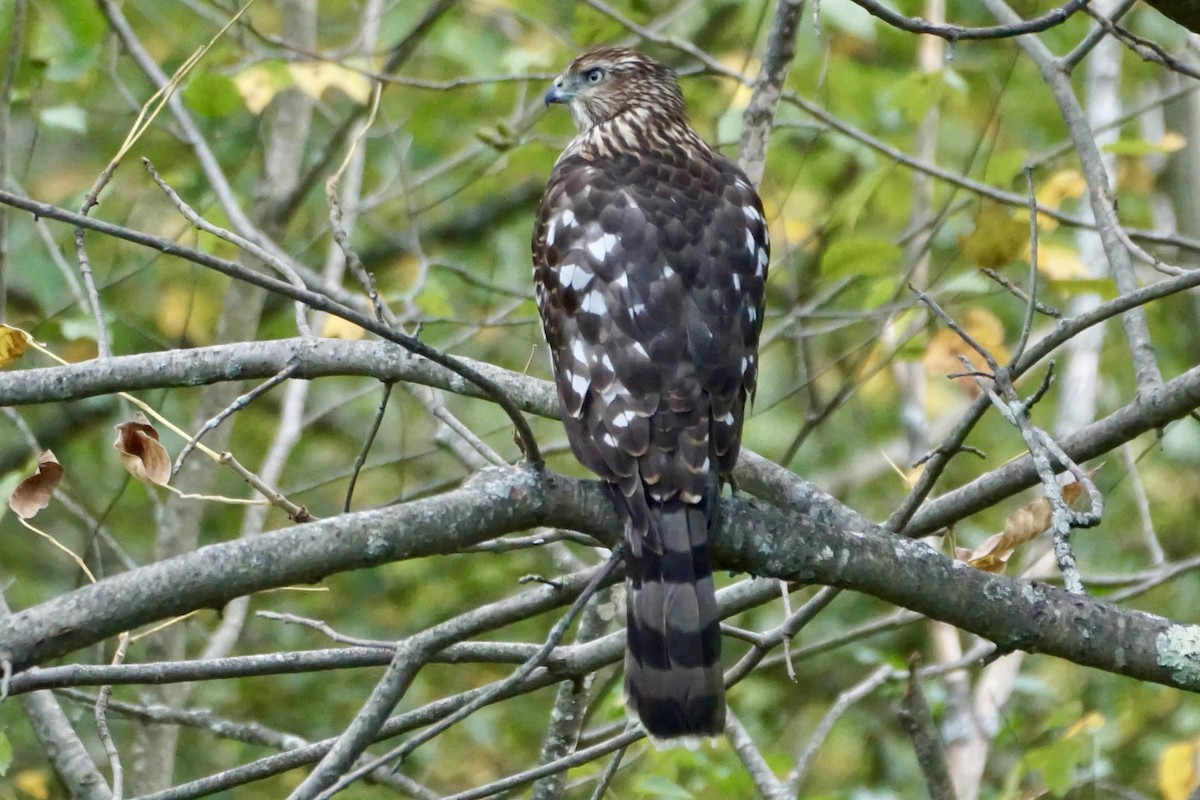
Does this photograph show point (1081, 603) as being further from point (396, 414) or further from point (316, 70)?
point (396, 414)

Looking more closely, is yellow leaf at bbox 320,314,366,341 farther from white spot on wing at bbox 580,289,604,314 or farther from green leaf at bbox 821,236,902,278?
green leaf at bbox 821,236,902,278

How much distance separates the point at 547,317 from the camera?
11.5 feet

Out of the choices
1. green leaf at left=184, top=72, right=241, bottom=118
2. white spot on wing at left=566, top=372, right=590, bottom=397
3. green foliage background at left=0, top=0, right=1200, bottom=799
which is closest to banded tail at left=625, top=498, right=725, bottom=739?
white spot on wing at left=566, top=372, right=590, bottom=397

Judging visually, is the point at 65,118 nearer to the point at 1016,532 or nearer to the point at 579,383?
the point at 579,383

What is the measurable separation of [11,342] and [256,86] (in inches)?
83.1

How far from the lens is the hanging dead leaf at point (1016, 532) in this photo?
2949 mm

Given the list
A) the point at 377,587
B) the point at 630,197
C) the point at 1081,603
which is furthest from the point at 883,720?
the point at 1081,603

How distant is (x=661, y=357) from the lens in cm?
329

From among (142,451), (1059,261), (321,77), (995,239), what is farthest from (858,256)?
(142,451)

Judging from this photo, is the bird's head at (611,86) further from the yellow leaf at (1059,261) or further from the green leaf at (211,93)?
the yellow leaf at (1059,261)

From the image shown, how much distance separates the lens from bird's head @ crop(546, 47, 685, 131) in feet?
15.4

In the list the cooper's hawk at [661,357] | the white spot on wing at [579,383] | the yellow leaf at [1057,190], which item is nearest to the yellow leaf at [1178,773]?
the yellow leaf at [1057,190]

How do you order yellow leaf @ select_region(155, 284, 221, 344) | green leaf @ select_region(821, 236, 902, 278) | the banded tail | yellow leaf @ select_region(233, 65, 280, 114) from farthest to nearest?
yellow leaf @ select_region(155, 284, 221, 344) → yellow leaf @ select_region(233, 65, 280, 114) → green leaf @ select_region(821, 236, 902, 278) → the banded tail

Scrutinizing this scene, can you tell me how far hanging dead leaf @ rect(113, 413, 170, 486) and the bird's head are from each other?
2440mm
